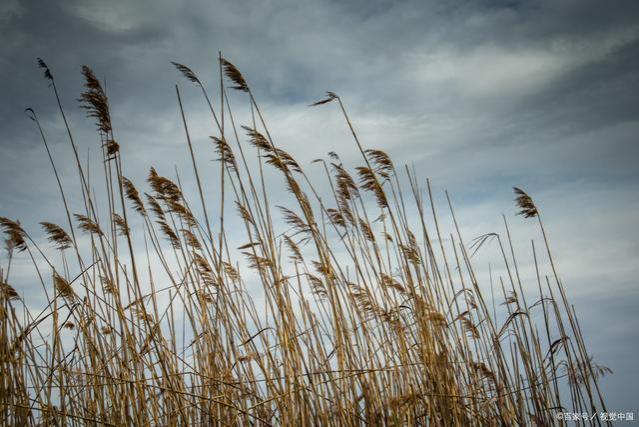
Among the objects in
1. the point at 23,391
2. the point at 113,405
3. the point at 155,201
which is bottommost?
the point at 113,405

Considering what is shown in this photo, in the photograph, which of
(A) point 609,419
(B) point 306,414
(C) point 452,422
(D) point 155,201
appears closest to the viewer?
(B) point 306,414

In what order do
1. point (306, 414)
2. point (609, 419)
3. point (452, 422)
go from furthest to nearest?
point (609, 419) < point (452, 422) < point (306, 414)

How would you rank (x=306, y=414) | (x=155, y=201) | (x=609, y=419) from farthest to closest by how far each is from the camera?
(x=155, y=201) → (x=609, y=419) → (x=306, y=414)

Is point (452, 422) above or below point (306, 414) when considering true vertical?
below

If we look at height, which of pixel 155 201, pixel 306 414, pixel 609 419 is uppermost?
pixel 155 201

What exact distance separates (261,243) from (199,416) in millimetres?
1306

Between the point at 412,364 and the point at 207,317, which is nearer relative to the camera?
the point at 412,364

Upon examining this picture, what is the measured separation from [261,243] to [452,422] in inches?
69.1

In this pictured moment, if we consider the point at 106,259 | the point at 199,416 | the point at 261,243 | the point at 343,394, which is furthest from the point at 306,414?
the point at 106,259

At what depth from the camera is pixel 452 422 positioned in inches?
119

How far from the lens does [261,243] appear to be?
122 inches

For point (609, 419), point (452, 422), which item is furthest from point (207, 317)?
point (609, 419)

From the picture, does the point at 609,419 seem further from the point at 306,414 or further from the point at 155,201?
the point at 155,201

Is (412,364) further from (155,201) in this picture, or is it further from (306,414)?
(155,201)
